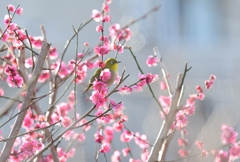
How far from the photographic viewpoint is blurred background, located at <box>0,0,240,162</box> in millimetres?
5035

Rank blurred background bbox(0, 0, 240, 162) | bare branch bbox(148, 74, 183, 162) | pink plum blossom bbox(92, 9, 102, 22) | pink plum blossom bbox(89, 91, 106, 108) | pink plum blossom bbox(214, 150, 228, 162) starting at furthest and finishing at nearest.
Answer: blurred background bbox(0, 0, 240, 162)
pink plum blossom bbox(214, 150, 228, 162)
pink plum blossom bbox(92, 9, 102, 22)
bare branch bbox(148, 74, 183, 162)
pink plum blossom bbox(89, 91, 106, 108)

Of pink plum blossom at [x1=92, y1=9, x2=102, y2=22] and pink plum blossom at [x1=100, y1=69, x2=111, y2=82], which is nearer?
pink plum blossom at [x1=100, y1=69, x2=111, y2=82]

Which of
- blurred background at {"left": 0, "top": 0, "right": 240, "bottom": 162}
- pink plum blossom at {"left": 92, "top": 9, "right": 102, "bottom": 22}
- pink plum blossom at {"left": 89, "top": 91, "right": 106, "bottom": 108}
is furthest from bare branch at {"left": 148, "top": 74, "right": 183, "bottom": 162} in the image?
blurred background at {"left": 0, "top": 0, "right": 240, "bottom": 162}

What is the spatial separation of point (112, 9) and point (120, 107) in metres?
4.45

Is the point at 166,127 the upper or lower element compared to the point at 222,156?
upper

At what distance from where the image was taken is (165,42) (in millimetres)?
5711

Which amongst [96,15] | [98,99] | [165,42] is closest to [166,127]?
[98,99]

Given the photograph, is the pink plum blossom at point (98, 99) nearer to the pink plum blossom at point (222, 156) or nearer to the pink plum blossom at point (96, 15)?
the pink plum blossom at point (96, 15)

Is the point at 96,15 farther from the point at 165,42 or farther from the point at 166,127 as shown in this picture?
the point at 165,42

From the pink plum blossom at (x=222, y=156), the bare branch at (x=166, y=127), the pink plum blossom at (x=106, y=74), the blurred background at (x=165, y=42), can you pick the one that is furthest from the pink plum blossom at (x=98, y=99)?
the blurred background at (x=165, y=42)

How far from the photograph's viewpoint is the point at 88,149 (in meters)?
4.95

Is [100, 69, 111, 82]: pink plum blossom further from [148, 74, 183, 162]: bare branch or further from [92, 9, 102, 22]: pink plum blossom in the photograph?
[92, 9, 102, 22]: pink plum blossom

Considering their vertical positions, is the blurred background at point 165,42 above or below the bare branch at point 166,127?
above

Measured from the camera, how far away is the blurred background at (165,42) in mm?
5035
